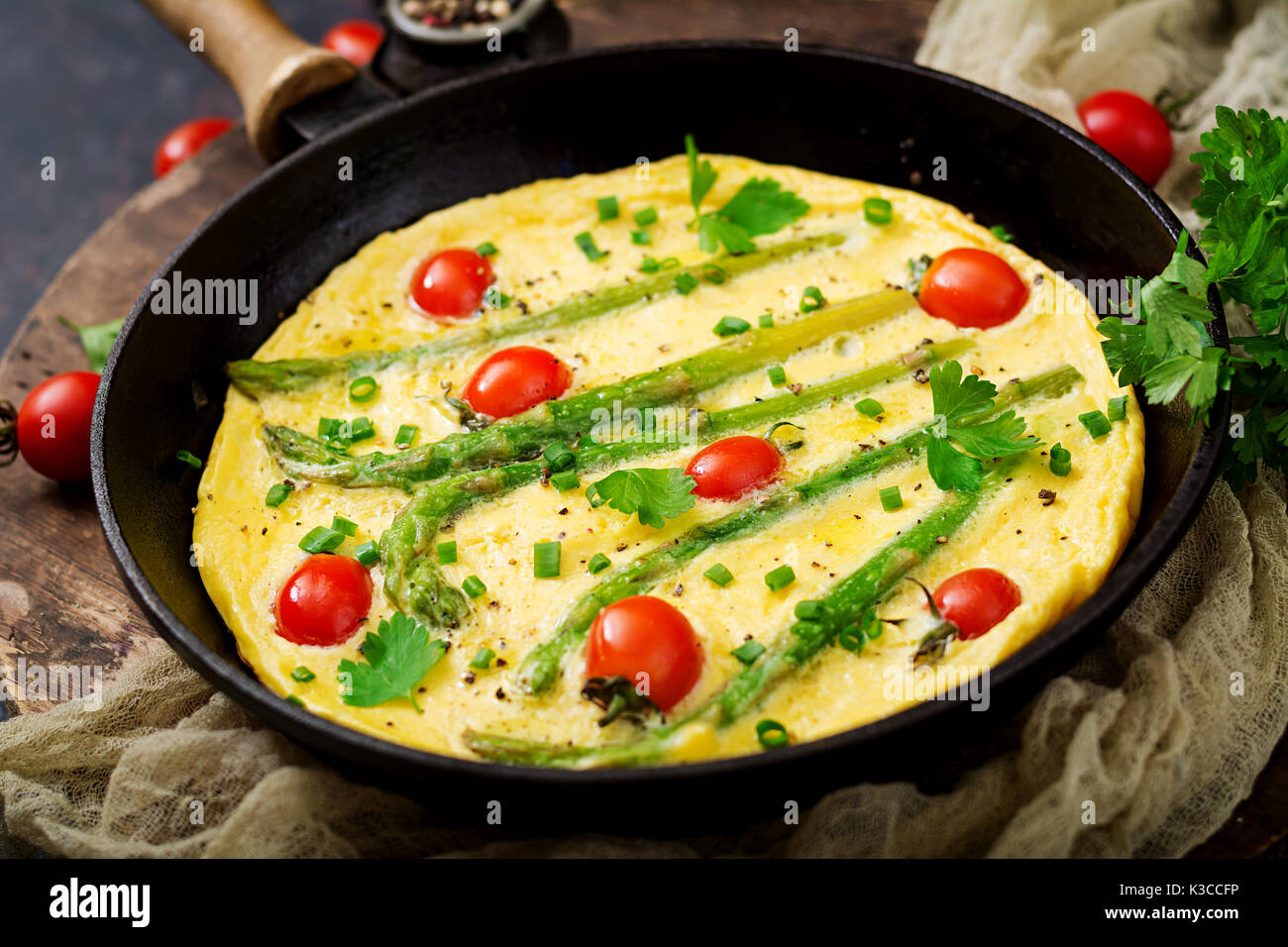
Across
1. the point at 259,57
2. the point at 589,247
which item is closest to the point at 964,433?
the point at 589,247

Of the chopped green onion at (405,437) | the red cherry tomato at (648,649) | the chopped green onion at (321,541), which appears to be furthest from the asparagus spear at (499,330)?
the red cherry tomato at (648,649)

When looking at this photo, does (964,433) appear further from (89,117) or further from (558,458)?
(89,117)

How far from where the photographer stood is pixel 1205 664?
360cm

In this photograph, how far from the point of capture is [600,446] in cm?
414

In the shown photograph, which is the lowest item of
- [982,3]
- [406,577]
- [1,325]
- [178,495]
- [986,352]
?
[406,577]

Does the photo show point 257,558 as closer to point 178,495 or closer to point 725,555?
point 178,495

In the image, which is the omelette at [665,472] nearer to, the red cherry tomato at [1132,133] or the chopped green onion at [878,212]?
the chopped green onion at [878,212]

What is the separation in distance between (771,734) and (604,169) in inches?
120

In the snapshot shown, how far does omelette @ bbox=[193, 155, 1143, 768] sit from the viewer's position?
11.4ft

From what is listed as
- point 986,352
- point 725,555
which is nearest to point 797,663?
point 725,555

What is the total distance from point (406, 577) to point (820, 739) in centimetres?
150

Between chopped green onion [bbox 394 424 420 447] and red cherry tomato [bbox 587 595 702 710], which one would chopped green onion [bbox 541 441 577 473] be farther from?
red cherry tomato [bbox 587 595 702 710]

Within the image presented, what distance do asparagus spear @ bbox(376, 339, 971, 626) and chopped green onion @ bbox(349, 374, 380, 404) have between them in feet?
0.80
